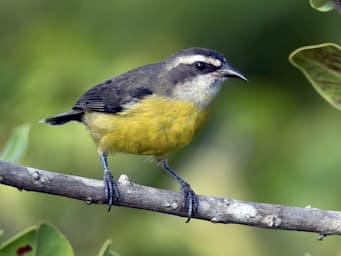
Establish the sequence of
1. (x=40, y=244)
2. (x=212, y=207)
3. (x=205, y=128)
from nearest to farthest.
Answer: (x=40, y=244) < (x=212, y=207) < (x=205, y=128)

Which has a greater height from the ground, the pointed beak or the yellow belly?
the pointed beak

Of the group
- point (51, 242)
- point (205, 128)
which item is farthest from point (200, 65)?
point (51, 242)

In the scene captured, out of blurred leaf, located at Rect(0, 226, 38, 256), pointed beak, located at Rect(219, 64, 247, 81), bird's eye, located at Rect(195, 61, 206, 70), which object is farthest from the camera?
bird's eye, located at Rect(195, 61, 206, 70)

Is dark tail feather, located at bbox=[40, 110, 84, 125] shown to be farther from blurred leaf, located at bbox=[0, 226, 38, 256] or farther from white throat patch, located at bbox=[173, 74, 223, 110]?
blurred leaf, located at bbox=[0, 226, 38, 256]

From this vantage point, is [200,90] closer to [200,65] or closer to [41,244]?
[200,65]

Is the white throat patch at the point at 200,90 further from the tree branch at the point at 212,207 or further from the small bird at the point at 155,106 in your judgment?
the tree branch at the point at 212,207

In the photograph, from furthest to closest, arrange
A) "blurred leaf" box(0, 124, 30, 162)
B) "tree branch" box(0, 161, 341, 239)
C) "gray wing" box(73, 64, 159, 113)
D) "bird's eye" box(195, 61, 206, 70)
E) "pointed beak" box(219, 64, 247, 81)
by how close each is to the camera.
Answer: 1. "gray wing" box(73, 64, 159, 113)
2. "bird's eye" box(195, 61, 206, 70)
3. "pointed beak" box(219, 64, 247, 81)
4. "blurred leaf" box(0, 124, 30, 162)
5. "tree branch" box(0, 161, 341, 239)

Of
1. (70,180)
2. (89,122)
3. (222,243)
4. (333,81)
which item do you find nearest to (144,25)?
(89,122)

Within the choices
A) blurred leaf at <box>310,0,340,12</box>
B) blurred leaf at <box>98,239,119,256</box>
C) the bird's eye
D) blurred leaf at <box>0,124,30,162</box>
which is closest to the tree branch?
blurred leaf at <box>0,124,30,162</box>
